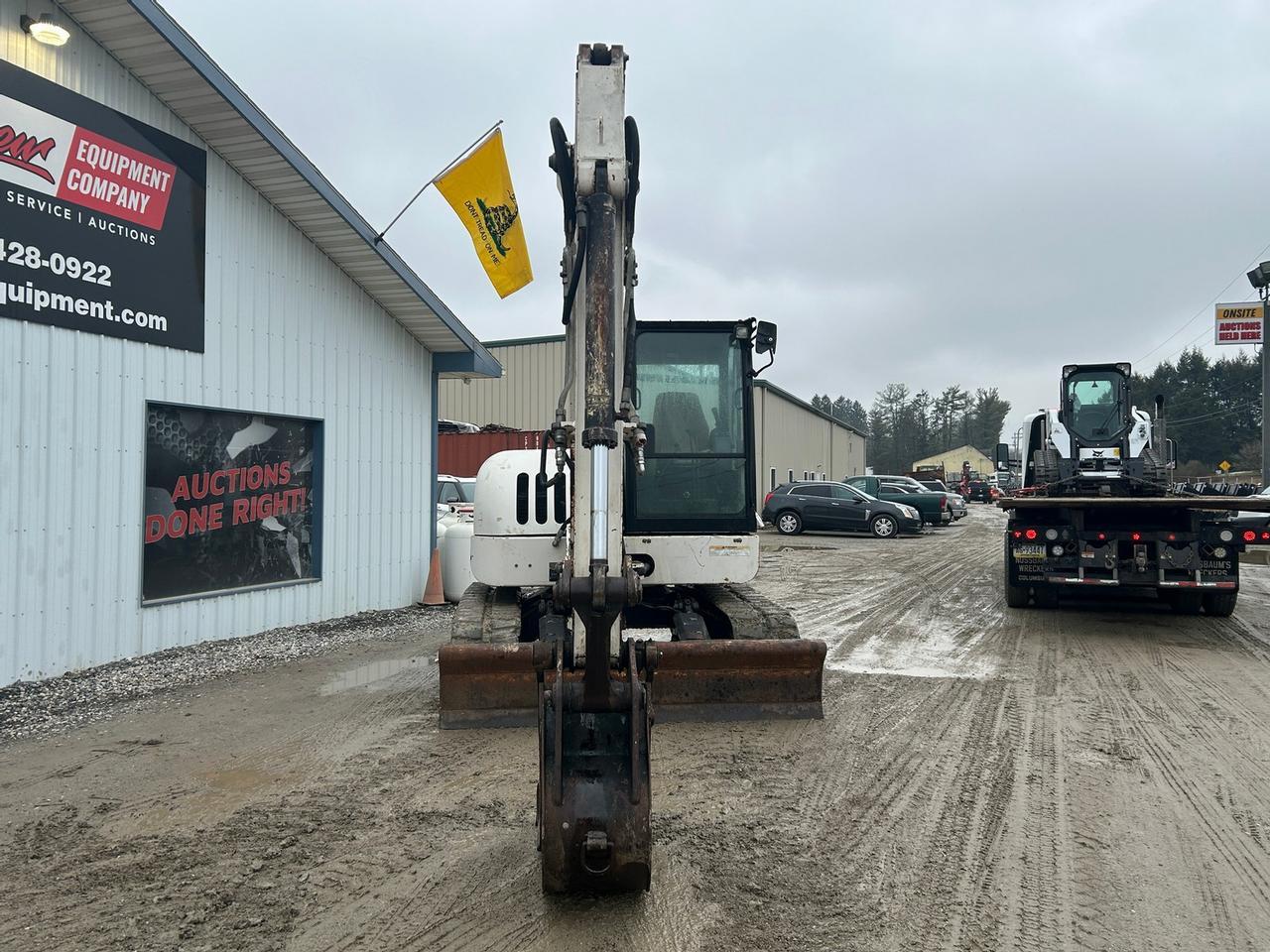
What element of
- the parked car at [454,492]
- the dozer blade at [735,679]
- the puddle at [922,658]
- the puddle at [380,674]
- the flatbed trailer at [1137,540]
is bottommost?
the puddle at [922,658]

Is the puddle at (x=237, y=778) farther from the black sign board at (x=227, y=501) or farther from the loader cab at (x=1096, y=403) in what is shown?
the loader cab at (x=1096, y=403)

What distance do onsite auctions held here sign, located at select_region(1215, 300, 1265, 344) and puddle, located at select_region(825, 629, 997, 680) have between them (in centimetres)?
1995

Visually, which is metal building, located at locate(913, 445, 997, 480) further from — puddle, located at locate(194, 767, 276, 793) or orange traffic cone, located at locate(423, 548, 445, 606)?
puddle, located at locate(194, 767, 276, 793)

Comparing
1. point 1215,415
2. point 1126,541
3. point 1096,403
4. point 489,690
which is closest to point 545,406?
point 1096,403

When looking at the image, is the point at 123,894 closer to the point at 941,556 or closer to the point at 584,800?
the point at 584,800

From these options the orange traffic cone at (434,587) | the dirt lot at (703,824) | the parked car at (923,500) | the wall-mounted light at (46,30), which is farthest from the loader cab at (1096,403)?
the parked car at (923,500)

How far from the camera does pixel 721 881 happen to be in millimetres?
3756

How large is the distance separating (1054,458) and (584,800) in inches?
487

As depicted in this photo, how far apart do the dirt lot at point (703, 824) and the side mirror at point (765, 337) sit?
269cm

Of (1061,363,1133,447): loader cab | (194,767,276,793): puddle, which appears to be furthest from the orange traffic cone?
(1061,363,1133,447): loader cab

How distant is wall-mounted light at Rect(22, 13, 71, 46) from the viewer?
6.84 meters

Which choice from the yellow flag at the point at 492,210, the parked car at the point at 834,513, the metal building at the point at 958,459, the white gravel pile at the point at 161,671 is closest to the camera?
the white gravel pile at the point at 161,671

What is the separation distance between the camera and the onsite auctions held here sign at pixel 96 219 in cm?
677

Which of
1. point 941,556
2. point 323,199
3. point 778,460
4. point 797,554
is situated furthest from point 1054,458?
point 778,460
